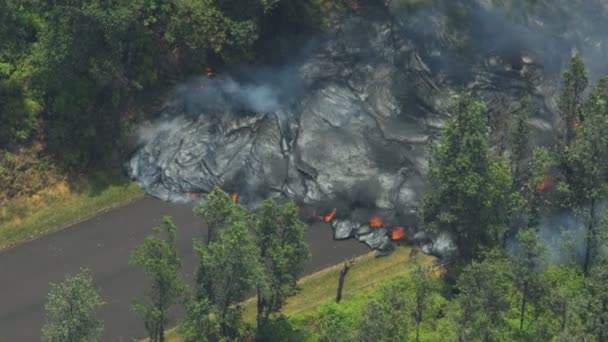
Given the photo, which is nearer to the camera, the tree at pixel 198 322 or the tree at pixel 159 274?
the tree at pixel 159 274

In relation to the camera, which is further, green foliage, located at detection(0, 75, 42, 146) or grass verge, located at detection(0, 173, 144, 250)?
green foliage, located at detection(0, 75, 42, 146)

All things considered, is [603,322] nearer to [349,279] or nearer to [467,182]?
[467,182]

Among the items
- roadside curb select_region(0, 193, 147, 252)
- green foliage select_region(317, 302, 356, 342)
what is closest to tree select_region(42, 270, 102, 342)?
green foliage select_region(317, 302, 356, 342)

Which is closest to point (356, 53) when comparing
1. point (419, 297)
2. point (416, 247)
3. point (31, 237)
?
point (416, 247)

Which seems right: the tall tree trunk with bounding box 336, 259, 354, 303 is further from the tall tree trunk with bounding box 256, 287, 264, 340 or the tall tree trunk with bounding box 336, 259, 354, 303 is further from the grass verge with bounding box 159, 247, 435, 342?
the tall tree trunk with bounding box 256, 287, 264, 340

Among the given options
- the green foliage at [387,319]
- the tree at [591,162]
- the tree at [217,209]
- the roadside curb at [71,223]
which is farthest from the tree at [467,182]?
the roadside curb at [71,223]

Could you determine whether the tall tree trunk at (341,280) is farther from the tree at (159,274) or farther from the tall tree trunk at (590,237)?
the tall tree trunk at (590,237)

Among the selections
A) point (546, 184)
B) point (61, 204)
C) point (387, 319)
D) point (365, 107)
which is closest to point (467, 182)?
point (546, 184)
